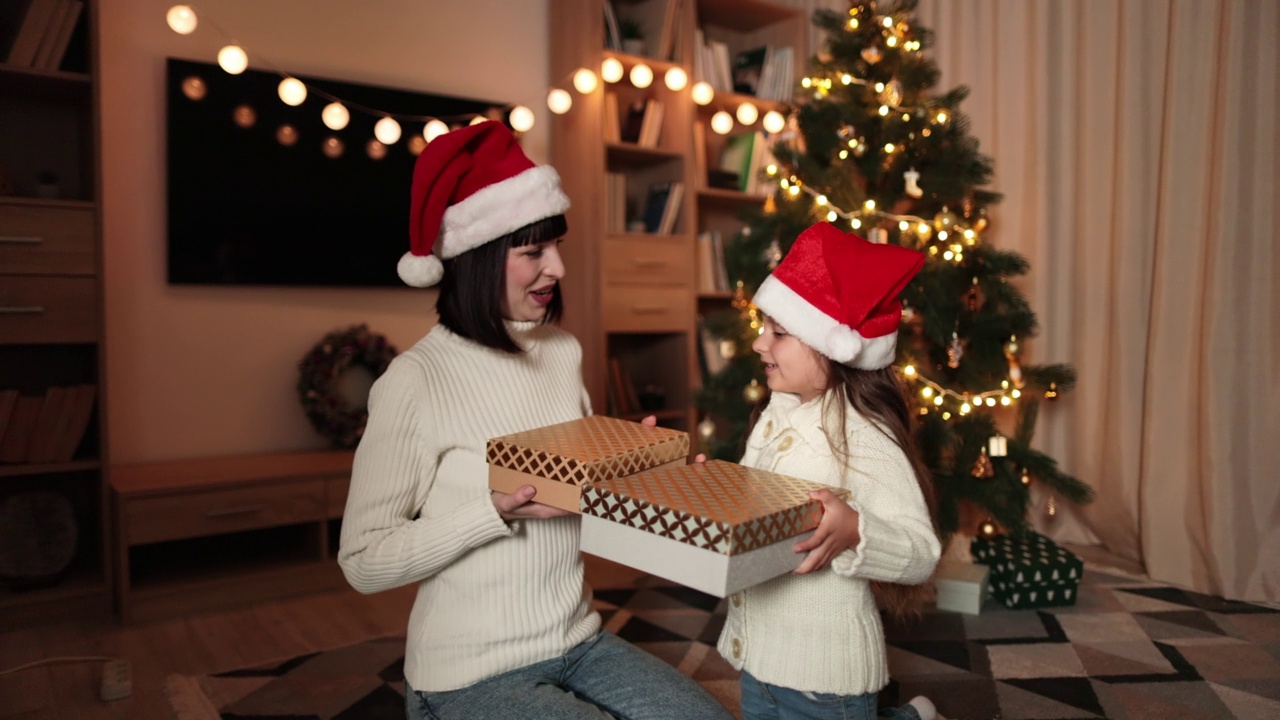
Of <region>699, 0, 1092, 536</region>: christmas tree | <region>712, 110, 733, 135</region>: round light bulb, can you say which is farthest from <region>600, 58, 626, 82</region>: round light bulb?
<region>699, 0, 1092, 536</region>: christmas tree

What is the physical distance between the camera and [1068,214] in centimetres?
343

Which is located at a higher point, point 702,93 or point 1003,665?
point 702,93

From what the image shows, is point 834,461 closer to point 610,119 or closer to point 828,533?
point 828,533

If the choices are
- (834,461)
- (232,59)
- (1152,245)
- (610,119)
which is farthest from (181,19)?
(1152,245)

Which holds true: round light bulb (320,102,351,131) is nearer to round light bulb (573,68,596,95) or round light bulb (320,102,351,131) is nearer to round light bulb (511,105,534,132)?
round light bulb (511,105,534,132)

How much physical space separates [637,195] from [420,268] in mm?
2679

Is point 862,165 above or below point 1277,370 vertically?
above

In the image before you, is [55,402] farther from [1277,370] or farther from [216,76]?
[1277,370]

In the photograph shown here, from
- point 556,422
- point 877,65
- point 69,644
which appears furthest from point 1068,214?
point 69,644

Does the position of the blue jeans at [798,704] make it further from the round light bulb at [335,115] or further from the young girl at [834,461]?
the round light bulb at [335,115]

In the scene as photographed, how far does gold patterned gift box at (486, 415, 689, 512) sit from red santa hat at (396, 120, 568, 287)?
330 mm

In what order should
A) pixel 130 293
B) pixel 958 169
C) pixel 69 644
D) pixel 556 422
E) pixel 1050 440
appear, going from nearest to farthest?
1. pixel 556 422
2. pixel 69 644
3. pixel 958 169
4. pixel 130 293
5. pixel 1050 440

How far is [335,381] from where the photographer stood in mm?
3170

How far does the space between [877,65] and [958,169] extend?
0.45 metres
